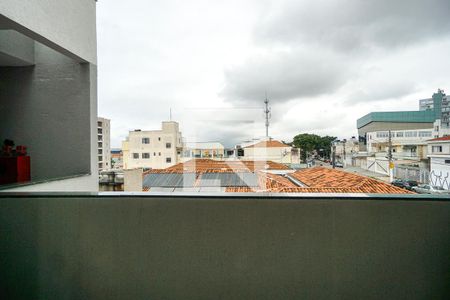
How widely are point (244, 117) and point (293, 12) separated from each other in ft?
4.29

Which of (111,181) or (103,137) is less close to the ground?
(103,137)

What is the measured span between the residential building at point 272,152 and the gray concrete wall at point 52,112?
7.51ft

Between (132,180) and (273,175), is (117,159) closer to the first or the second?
(132,180)

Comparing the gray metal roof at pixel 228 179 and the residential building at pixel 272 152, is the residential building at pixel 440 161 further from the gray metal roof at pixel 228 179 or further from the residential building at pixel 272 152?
the gray metal roof at pixel 228 179

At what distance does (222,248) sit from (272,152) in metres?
3.02

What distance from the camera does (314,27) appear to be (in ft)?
8.20

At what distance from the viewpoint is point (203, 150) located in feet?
14.1

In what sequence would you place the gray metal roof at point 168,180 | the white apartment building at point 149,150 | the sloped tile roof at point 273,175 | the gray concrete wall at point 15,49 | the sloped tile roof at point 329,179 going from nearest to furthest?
the gray concrete wall at point 15,49 < the sloped tile roof at point 329,179 < the sloped tile roof at point 273,175 < the gray metal roof at point 168,180 < the white apartment building at point 149,150

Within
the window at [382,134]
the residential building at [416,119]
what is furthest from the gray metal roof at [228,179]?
the window at [382,134]

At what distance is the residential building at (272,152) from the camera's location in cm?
376

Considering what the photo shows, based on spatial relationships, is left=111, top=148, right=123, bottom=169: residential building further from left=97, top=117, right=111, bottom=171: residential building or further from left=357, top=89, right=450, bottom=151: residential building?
left=357, top=89, right=450, bottom=151: residential building

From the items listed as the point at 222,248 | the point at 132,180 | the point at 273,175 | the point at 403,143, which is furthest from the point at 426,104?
the point at 132,180

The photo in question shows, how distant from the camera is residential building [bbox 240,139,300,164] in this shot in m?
3.76

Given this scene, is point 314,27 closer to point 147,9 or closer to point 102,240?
point 147,9
